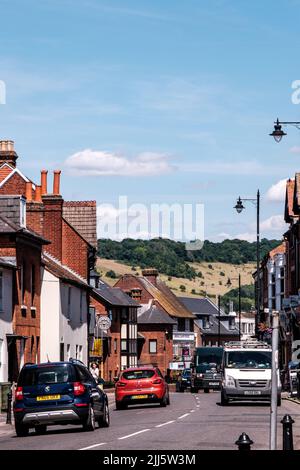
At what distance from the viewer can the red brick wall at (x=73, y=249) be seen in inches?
2522

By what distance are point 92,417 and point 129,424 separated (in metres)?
3.34

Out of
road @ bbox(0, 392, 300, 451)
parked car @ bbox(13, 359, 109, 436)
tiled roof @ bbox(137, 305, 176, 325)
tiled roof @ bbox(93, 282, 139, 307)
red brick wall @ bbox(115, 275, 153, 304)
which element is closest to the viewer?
road @ bbox(0, 392, 300, 451)

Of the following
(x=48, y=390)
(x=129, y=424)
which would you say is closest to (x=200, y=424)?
(x=129, y=424)

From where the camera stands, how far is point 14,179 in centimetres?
6097

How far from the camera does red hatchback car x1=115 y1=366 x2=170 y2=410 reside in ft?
135

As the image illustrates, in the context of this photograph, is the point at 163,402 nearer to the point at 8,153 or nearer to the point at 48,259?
the point at 48,259

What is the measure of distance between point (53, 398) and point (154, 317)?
3627 inches

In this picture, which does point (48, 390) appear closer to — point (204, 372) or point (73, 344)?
point (73, 344)

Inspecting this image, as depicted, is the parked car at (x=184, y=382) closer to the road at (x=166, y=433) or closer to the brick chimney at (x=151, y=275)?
the road at (x=166, y=433)

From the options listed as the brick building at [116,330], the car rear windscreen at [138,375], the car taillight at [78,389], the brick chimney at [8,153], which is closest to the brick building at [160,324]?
the brick building at [116,330]

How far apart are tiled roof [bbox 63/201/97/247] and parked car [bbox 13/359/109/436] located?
42965mm

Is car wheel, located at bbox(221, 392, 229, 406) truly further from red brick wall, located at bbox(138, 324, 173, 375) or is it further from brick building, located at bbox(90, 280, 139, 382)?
red brick wall, located at bbox(138, 324, 173, 375)

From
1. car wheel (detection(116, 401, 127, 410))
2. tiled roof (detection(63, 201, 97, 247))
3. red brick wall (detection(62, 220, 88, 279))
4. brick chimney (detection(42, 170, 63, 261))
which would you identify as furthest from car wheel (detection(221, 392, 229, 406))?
tiled roof (detection(63, 201, 97, 247))

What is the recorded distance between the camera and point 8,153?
63031mm
